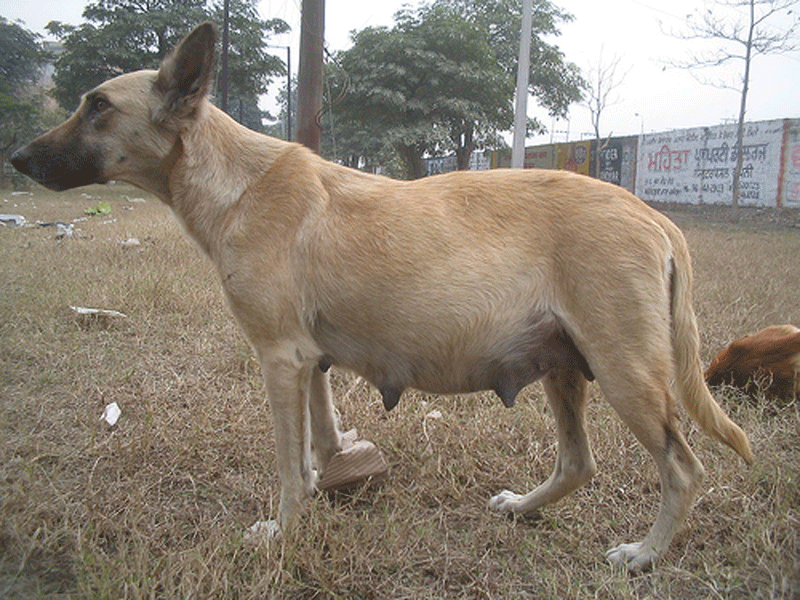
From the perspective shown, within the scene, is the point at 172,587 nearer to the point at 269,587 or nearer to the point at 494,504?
the point at 269,587

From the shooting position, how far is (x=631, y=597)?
1.82m

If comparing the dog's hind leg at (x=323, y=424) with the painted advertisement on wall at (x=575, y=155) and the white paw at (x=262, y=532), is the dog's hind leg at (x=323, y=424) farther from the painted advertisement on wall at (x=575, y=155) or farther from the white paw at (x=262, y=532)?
the painted advertisement on wall at (x=575, y=155)

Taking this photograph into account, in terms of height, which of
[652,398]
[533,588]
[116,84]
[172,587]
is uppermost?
[116,84]

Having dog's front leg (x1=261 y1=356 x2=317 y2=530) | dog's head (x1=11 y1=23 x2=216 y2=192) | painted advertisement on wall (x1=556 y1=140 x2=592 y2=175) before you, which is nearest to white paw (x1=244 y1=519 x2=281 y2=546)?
dog's front leg (x1=261 y1=356 x2=317 y2=530)

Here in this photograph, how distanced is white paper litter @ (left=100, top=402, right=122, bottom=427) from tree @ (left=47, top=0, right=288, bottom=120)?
5.48ft

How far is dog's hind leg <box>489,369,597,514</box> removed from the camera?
93.9 inches

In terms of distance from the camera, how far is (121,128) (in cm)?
235

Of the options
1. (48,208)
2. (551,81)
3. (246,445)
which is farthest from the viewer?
(551,81)

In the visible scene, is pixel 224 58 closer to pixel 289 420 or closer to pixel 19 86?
pixel 19 86

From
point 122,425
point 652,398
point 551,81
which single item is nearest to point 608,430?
point 652,398

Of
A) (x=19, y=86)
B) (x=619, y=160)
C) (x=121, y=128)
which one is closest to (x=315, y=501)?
(x=121, y=128)

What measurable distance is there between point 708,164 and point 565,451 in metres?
20.4

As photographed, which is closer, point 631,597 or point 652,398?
point 631,597

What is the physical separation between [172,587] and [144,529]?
542mm
